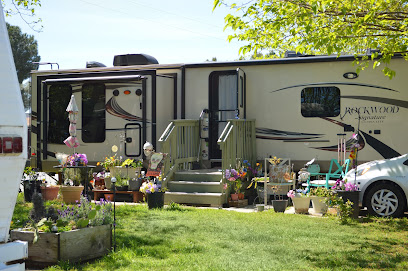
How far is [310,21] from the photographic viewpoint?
25.6 ft

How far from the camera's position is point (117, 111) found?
42.8 ft

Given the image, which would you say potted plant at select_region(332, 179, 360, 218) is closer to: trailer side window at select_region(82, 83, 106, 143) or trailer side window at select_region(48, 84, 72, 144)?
trailer side window at select_region(82, 83, 106, 143)

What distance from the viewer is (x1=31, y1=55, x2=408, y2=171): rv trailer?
11859 mm

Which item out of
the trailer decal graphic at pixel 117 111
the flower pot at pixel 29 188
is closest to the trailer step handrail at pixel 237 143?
the trailer decal graphic at pixel 117 111

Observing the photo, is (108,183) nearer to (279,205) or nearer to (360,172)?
(279,205)

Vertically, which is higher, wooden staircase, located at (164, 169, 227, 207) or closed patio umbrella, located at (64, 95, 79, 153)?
closed patio umbrella, located at (64, 95, 79, 153)

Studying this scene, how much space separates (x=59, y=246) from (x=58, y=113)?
28.1ft

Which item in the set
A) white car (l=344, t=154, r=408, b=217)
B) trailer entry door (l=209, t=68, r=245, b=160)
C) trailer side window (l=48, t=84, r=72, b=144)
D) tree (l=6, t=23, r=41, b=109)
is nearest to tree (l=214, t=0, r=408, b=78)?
white car (l=344, t=154, r=408, b=217)

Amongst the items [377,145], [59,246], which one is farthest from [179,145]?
[59,246]

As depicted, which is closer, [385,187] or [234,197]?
[385,187]

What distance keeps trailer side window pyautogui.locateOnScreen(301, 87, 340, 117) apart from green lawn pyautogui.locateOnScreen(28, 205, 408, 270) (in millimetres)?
3491

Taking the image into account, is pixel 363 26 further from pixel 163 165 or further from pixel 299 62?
pixel 163 165

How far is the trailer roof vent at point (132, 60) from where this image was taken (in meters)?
13.9

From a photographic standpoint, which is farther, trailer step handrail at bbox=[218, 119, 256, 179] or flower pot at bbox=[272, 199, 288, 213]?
trailer step handrail at bbox=[218, 119, 256, 179]
